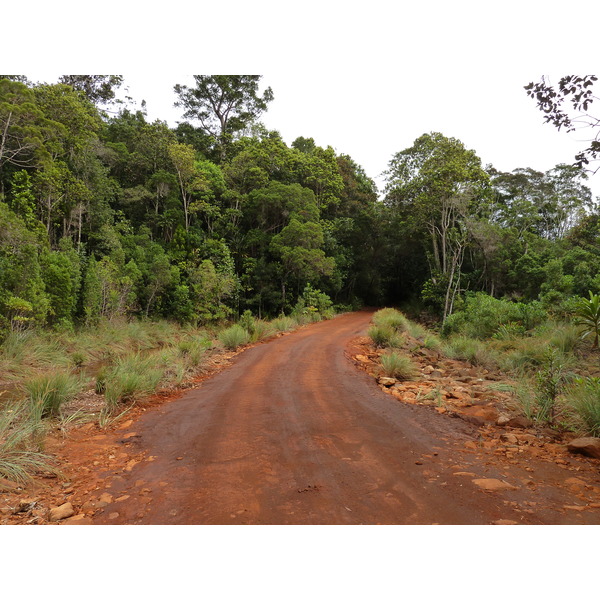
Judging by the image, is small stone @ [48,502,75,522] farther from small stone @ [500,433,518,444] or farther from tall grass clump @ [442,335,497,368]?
tall grass clump @ [442,335,497,368]

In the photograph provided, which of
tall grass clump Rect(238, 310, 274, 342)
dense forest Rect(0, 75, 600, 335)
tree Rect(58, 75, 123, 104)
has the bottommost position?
tall grass clump Rect(238, 310, 274, 342)

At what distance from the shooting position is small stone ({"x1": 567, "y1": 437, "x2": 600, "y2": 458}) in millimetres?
3330

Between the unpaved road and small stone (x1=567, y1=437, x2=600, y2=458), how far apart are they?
603mm

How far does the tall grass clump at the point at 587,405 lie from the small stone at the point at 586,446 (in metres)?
0.36

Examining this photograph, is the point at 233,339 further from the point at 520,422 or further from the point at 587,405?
the point at 587,405

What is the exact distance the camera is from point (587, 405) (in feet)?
12.7

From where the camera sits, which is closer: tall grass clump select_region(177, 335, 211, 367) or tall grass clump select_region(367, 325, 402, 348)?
tall grass clump select_region(177, 335, 211, 367)

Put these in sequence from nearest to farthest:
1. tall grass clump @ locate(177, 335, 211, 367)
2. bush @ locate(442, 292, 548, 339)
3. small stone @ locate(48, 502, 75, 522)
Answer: small stone @ locate(48, 502, 75, 522) < tall grass clump @ locate(177, 335, 211, 367) < bush @ locate(442, 292, 548, 339)

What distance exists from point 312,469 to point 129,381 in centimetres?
395

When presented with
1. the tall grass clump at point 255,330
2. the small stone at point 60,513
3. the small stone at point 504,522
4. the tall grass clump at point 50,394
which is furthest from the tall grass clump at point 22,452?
the tall grass clump at point 255,330

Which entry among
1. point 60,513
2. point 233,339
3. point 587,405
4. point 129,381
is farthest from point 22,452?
point 233,339

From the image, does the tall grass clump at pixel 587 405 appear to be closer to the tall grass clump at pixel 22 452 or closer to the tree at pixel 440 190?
the tall grass clump at pixel 22 452

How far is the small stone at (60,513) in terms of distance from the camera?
8.45 ft

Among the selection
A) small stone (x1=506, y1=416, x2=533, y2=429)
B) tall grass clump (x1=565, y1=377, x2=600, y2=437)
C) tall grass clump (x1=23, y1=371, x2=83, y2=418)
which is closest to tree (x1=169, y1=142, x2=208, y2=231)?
tall grass clump (x1=23, y1=371, x2=83, y2=418)
